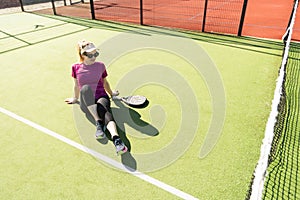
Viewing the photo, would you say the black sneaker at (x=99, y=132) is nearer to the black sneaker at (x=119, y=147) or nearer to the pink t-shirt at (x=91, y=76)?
the black sneaker at (x=119, y=147)

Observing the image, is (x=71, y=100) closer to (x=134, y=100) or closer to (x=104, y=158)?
(x=134, y=100)

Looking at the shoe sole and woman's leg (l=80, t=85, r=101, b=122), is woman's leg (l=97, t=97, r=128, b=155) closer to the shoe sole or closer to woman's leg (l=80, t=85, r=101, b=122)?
the shoe sole

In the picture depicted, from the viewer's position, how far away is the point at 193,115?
17.1 ft

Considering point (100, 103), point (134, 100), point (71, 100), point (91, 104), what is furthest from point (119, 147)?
point (71, 100)

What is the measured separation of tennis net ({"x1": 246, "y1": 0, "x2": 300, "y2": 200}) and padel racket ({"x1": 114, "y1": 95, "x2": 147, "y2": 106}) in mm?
2619

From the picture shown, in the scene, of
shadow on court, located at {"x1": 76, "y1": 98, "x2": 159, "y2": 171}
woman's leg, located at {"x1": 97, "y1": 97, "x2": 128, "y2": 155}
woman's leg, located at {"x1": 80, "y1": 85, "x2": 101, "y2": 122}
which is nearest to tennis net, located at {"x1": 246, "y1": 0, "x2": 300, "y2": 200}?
shadow on court, located at {"x1": 76, "y1": 98, "x2": 159, "y2": 171}

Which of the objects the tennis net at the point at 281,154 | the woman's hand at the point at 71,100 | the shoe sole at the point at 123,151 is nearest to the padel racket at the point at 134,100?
the woman's hand at the point at 71,100

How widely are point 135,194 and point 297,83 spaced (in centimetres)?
549

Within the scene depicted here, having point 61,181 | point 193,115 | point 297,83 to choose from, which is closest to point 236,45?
point 297,83

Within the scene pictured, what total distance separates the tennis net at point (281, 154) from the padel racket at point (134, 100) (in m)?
2.62

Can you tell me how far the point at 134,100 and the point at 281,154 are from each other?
10.2 ft

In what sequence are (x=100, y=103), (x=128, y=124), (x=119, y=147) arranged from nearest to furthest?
(x=119, y=147) < (x=100, y=103) < (x=128, y=124)

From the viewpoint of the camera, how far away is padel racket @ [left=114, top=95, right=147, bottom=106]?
544 cm

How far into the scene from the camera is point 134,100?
5.56 meters
